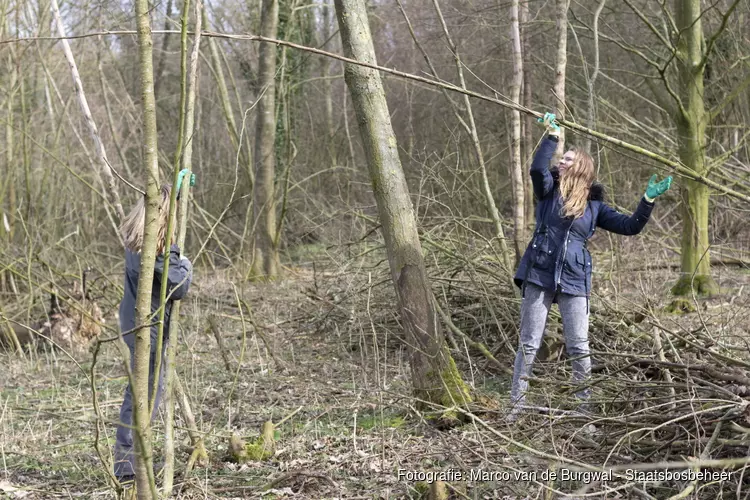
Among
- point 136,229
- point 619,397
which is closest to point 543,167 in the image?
point 619,397

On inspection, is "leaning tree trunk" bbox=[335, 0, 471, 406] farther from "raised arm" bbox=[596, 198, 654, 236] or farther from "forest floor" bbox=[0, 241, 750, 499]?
"raised arm" bbox=[596, 198, 654, 236]

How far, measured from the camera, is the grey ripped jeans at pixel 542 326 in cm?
460

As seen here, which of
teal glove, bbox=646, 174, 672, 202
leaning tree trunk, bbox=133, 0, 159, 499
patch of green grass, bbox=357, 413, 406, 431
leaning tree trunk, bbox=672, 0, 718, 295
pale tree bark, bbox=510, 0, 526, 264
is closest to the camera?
leaning tree trunk, bbox=133, 0, 159, 499

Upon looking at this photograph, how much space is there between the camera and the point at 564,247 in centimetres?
457

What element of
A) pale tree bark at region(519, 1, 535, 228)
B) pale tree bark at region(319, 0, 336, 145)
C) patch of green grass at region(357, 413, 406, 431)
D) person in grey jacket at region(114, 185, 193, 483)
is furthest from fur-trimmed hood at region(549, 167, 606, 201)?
pale tree bark at region(319, 0, 336, 145)

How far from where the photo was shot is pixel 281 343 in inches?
295

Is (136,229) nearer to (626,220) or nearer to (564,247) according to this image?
(564,247)

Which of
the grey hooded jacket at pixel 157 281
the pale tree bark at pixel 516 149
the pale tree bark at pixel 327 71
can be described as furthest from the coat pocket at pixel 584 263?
the pale tree bark at pixel 327 71

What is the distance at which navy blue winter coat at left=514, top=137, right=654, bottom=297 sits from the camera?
4.58 m

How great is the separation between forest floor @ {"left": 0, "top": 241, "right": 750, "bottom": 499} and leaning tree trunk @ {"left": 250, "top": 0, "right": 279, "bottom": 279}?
323cm

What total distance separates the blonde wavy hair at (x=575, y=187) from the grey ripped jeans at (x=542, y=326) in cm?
49

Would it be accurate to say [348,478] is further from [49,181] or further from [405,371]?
[49,181]

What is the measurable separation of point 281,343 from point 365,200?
24.0ft

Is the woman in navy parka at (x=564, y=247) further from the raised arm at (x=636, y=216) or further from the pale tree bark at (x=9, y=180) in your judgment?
the pale tree bark at (x=9, y=180)
